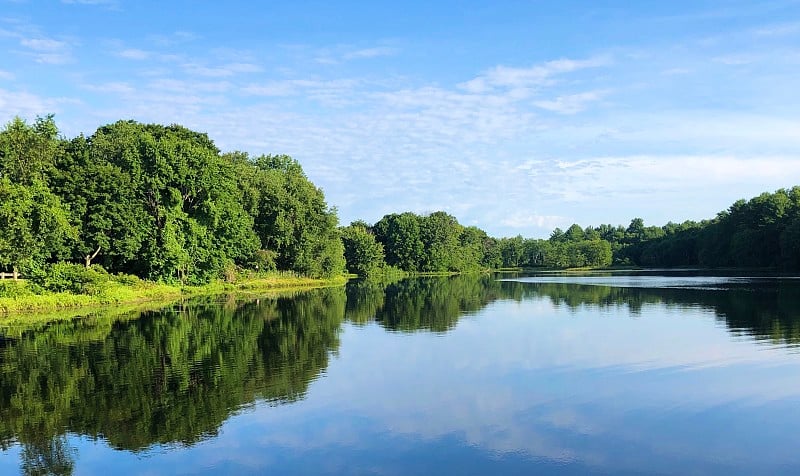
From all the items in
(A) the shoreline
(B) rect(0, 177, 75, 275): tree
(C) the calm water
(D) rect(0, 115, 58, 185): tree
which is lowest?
(C) the calm water

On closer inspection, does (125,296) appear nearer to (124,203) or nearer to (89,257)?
(89,257)

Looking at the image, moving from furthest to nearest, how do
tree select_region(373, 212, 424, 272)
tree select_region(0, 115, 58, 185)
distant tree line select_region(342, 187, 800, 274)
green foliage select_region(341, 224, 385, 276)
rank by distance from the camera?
tree select_region(373, 212, 424, 272) → green foliage select_region(341, 224, 385, 276) → distant tree line select_region(342, 187, 800, 274) → tree select_region(0, 115, 58, 185)

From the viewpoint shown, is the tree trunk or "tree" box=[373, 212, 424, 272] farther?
"tree" box=[373, 212, 424, 272]

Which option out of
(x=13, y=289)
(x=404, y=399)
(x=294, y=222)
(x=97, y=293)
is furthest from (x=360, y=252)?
(x=404, y=399)

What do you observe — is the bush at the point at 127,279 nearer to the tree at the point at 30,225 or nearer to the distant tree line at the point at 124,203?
the distant tree line at the point at 124,203

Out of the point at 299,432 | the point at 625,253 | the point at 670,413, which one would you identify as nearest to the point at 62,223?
the point at 299,432

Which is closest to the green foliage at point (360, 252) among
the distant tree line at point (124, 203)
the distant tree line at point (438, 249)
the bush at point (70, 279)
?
the distant tree line at point (438, 249)

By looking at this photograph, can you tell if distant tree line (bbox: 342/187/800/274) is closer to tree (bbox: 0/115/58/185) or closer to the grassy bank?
the grassy bank

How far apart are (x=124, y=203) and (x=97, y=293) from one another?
772 cm

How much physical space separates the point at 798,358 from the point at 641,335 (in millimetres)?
6416

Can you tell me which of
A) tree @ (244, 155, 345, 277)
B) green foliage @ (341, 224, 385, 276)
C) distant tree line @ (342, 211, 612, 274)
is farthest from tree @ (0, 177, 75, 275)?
distant tree line @ (342, 211, 612, 274)

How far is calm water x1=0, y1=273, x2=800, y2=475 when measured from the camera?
35.2 ft

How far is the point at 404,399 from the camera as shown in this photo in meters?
14.8

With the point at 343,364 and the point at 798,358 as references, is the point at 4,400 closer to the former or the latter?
the point at 343,364
